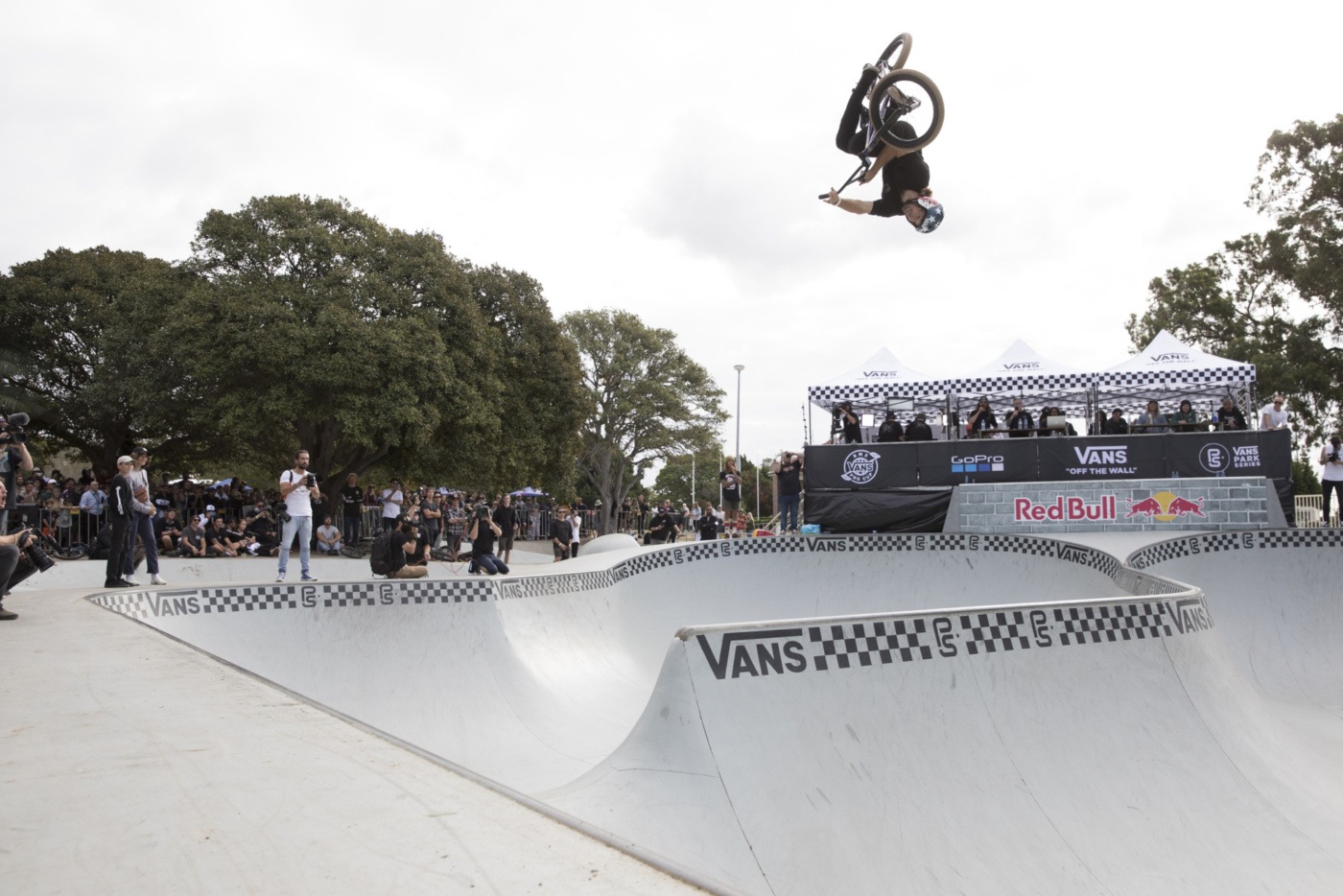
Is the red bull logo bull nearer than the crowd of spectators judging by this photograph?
Yes

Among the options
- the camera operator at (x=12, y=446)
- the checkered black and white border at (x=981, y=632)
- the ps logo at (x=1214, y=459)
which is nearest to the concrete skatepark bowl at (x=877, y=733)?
the checkered black and white border at (x=981, y=632)

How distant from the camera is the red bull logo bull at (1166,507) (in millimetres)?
13938

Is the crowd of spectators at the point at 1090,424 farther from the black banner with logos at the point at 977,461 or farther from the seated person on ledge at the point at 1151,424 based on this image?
the black banner with logos at the point at 977,461

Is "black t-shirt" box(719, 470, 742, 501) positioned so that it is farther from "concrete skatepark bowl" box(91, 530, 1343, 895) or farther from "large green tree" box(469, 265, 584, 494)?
"concrete skatepark bowl" box(91, 530, 1343, 895)

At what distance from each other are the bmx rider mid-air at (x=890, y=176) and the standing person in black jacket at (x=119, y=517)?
25.5 feet

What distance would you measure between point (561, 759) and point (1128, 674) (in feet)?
12.9

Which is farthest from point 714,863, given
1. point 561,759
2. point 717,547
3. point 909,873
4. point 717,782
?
point 717,547

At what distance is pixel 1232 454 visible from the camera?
14.0 meters

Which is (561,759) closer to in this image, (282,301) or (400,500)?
(400,500)

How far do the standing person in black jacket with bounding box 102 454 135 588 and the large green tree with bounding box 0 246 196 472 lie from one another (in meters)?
13.9

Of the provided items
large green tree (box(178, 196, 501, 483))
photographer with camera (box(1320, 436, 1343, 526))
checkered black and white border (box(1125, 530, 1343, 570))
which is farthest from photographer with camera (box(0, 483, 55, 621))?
photographer with camera (box(1320, 436, 1343, 526))

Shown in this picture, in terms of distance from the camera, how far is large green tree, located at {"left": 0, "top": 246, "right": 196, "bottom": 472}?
73.5ft

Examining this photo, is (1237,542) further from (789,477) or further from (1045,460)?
(789,477)

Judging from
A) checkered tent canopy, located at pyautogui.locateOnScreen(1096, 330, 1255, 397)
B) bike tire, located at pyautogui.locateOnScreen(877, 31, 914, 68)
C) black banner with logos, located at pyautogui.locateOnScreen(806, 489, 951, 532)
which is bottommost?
black banner with logos, located at pyautogui.locateOnScreen(806, 489, 951, 532)
